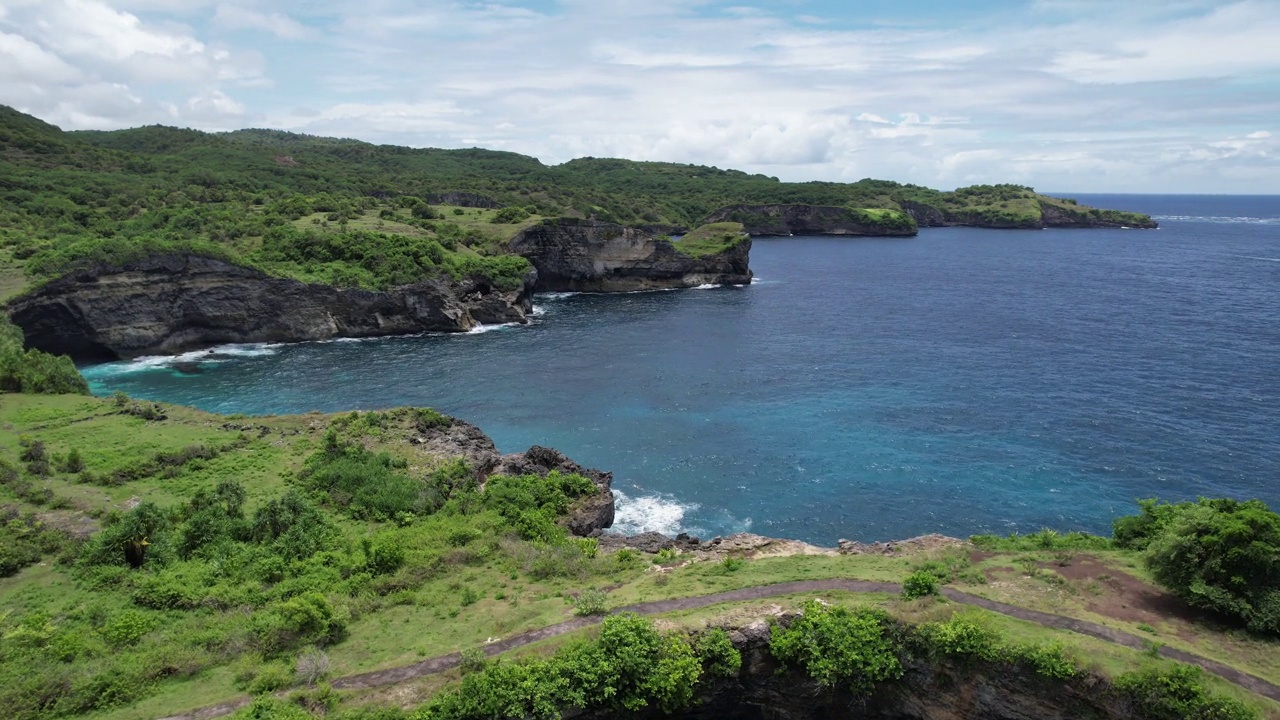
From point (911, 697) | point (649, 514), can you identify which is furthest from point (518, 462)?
point (911, 697)

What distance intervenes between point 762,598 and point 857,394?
4561cm

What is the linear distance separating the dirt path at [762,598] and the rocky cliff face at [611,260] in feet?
344

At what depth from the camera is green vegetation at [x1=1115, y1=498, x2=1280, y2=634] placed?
83.0 ft

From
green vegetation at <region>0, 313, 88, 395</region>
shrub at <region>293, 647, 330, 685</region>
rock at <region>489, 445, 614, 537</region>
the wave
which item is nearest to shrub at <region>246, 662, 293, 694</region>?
shrub at <region>293, 647, 330, 685</region>

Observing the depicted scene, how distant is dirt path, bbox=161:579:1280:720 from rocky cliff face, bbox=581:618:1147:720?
2.39m

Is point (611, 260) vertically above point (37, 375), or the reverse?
point (611, 260)

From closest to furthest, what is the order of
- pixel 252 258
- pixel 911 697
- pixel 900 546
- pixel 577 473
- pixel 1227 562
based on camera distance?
pixel 1227 562 → pixel 911 697 → pixel 900 546 → pixel 577 473 → pixel 252 258

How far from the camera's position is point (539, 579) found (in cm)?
3209

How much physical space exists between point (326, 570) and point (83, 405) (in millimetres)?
31984

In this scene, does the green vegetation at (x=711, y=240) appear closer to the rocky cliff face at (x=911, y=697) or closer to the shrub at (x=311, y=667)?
the rocky cliff face at (x=911, y=697)

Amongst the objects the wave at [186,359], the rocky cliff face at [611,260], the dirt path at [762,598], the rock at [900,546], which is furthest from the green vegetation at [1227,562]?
the rocky cliff face at [611,260]

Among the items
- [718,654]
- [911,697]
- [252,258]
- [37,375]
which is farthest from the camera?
[252,258]

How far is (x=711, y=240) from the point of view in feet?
472

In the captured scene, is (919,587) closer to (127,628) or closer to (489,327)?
(127,628)
